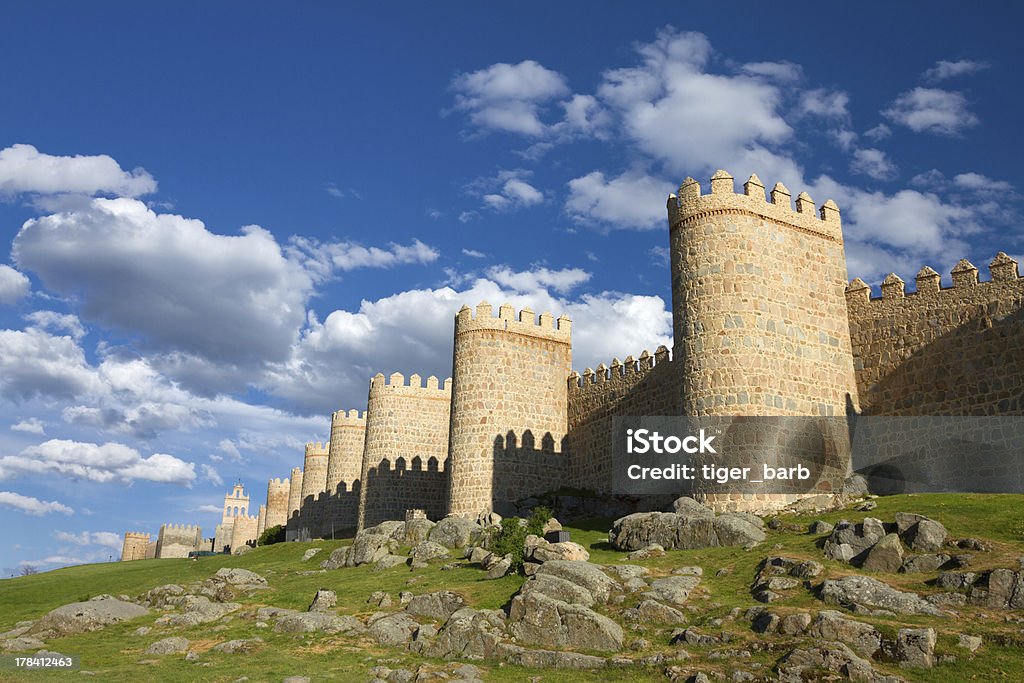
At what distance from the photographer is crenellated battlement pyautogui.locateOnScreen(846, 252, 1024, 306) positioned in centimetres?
2412

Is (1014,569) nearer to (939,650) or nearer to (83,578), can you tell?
(939,650)

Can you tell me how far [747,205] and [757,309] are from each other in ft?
12.2

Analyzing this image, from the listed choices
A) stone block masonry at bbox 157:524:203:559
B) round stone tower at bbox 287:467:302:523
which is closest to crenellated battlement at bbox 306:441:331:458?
round stone tower at bbox 287:467:302:523

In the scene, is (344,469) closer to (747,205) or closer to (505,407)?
(505,407)

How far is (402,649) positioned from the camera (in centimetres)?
1625

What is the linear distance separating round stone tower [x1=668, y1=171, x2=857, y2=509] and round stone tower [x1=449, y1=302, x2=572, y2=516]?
12830 mm

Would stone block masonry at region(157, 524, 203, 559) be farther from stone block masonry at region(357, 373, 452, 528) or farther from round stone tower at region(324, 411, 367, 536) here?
stone block masonry at region(357, 373, 452, 528)

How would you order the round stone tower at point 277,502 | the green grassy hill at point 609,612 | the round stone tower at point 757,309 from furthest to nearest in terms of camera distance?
the round stone tower at point 277,502
the round stone tower at point 757,309
the green grassy hill at point 609,612

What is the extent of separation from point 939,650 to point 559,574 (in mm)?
7569

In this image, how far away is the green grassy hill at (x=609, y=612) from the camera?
13305 millimetres

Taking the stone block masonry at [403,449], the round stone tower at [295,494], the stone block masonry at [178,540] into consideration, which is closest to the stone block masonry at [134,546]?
the stone block masonry at [178,540]

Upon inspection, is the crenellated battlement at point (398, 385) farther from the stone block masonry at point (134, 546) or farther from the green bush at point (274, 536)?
the stone block masonry at point (134, 546)

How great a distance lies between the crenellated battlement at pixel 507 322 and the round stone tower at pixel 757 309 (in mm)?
12756

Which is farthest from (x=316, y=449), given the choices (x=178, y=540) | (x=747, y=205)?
(x=747, y=205)
